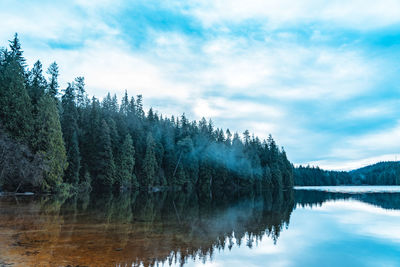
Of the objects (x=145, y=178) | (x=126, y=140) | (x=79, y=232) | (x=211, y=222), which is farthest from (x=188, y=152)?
(x=79, y=232)

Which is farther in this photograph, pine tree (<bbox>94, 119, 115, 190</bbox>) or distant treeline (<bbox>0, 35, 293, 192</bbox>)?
pine tree (<bbox>94, 119, 115, 190</bbox>)

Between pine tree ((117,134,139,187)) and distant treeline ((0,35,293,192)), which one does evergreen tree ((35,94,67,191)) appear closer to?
distant treeline ((0,35,293,192))

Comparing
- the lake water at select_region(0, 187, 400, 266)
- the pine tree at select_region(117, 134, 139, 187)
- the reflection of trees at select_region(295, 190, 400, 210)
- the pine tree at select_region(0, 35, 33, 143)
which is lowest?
the lake water at select_region(0, 187, 400, 266)

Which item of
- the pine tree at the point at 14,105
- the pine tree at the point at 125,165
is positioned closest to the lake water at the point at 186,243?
the pine tree at the point at 14,105

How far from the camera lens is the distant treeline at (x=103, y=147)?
35094 mm

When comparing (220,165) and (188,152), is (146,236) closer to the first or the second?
(188,152)

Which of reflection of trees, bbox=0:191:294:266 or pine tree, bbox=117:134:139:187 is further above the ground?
pine tree, bbox=117:134:139:187

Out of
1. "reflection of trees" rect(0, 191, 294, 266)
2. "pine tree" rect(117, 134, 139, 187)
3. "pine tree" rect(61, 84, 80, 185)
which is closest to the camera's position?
"reflection of trees" rect(0, 191, 294, 266)

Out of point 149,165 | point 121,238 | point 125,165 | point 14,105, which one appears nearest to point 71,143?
point 125,165

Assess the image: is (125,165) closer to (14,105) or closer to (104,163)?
(104,163)

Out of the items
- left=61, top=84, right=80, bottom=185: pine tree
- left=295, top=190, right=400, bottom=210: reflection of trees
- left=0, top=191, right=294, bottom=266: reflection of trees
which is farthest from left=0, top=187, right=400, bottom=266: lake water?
left=61, top=84, right=80, bottom=185: pine tree

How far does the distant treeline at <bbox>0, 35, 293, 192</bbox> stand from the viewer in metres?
35.1

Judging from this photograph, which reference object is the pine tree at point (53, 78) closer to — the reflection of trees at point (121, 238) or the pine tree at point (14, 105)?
the pine tree at point (14, 105)

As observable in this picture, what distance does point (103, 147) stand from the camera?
55062 millimetres
